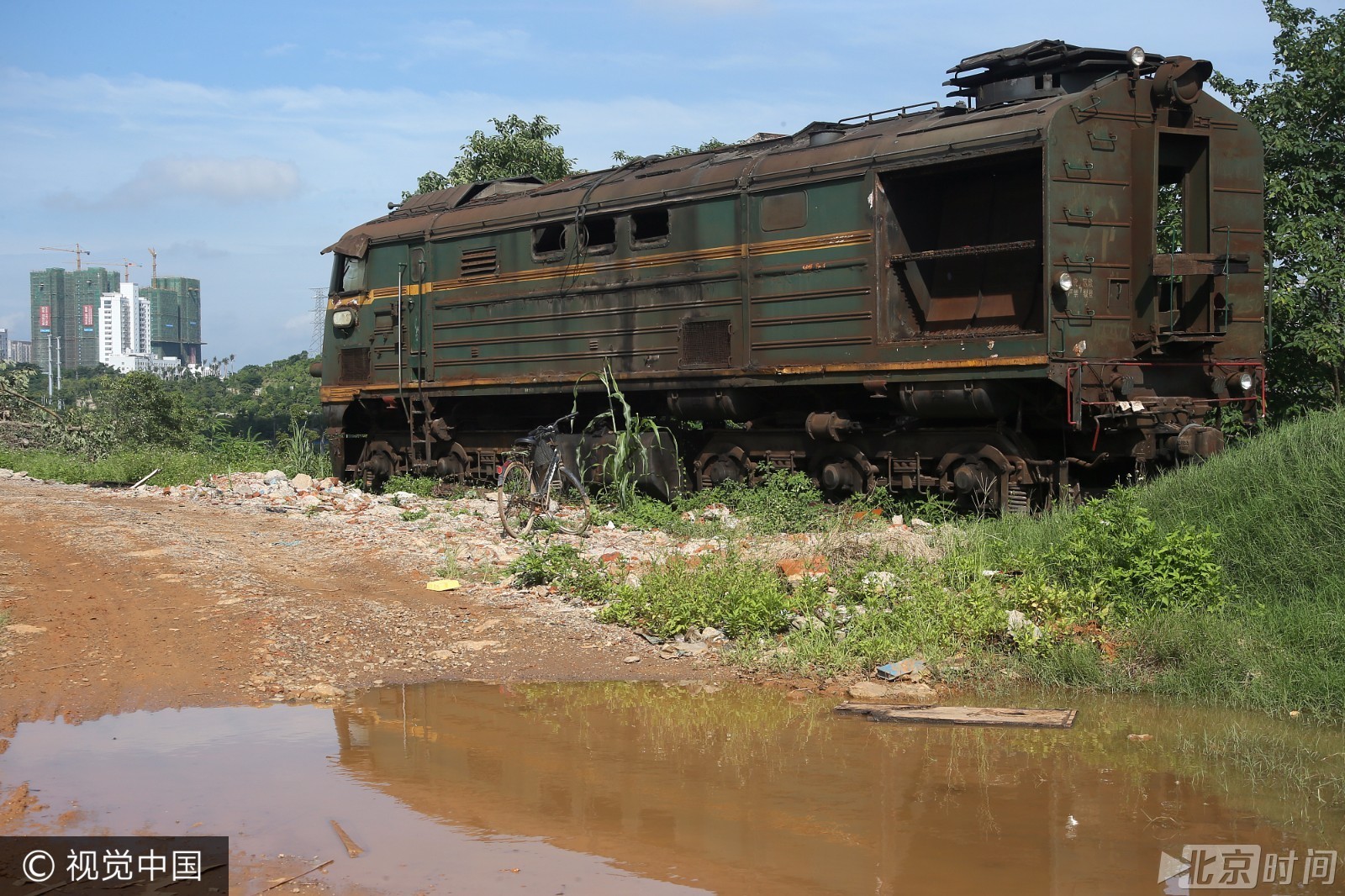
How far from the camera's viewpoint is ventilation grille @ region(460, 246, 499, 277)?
1545 centimetres

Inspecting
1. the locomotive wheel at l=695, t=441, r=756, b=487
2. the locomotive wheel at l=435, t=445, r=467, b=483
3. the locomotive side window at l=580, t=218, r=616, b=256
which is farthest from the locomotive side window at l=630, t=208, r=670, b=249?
the locomotive wheel at l=435, t=445, r=467, b=483

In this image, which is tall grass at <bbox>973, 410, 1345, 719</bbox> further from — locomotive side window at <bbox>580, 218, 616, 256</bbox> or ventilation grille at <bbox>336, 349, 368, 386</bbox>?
ventilation grille at <bbox>336, 349, 368, 386</bbox>

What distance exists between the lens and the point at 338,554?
1081 cm

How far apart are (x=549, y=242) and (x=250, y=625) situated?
797 centimetres

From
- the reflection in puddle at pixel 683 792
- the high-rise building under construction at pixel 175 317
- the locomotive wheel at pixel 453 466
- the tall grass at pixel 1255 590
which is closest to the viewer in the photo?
the reflection in puddle at pixel 683 792

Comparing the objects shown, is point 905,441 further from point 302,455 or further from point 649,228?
point 302,455

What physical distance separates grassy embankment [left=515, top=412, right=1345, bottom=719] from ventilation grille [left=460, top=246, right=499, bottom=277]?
7.41 meters

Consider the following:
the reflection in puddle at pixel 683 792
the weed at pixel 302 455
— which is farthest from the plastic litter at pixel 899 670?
the weed at pixel 302 455

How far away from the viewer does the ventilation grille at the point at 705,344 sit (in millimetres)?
12695

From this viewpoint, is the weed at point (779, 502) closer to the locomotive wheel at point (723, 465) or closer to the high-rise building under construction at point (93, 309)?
the locomotive wheel at point (723, 465)

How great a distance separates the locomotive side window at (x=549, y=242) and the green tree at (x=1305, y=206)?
7.73 meters

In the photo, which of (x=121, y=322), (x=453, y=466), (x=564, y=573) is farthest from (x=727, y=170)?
(x=121, y=322)

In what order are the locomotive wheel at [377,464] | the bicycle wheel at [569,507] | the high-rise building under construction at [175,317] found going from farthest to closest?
the high-rise building under construction at [175,317], the locomotive wheel at [377,464], the bicycle wheel at [569,507]

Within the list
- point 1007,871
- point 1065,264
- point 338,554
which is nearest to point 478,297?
point 338,554
